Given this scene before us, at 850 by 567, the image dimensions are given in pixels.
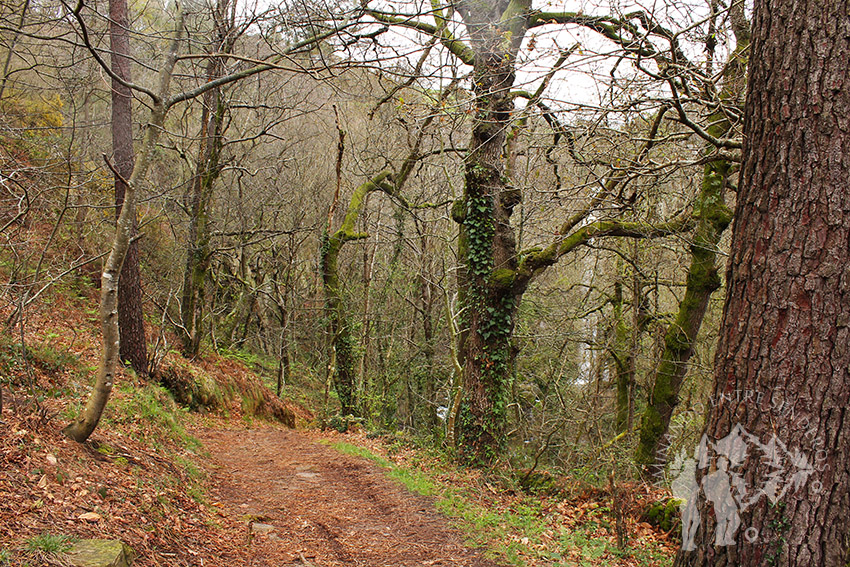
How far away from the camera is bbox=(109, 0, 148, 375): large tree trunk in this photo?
8.32 meters

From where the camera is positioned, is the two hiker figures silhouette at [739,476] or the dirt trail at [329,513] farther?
the dirt trail at [329,513]

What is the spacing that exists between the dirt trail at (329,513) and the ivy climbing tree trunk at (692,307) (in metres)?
4.42

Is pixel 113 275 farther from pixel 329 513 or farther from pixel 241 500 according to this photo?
pixel 329 513

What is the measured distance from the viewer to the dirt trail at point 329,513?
4.55 m

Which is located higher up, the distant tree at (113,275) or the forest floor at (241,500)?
the distant tree at (113,275)

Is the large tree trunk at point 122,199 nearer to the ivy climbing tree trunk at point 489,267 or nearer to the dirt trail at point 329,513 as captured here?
the dirt trail at point 329,513

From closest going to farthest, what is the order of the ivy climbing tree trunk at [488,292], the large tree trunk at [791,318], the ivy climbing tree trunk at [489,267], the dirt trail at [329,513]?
the large tree trunk at [791,318] → the dirt trail at [329,513] → the ivy climbing tree trunk at [489,267] → the ivy climbing tree trunk at [488,292]

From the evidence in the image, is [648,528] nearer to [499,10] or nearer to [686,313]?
[686,313]

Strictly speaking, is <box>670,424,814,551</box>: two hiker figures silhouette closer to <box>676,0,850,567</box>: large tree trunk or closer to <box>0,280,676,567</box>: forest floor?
<box>676,0,850,567</box>: large tree trunk

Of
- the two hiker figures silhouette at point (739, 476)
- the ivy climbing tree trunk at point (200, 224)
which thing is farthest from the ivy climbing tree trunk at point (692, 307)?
the ivy climbing tree trunk at point (200, 224)

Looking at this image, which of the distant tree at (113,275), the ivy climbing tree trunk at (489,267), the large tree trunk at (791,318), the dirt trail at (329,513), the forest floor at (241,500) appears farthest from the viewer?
the ivy climbing tree trunk at (489,267)

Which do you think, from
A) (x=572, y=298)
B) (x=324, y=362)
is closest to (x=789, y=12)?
(x=572, y=298)

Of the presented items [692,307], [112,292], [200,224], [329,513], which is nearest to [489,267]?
[692,307]

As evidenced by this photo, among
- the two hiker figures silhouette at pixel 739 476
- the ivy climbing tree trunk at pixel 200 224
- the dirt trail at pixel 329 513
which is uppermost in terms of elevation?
the ivy climbing tree trunk at pixel 200 224
